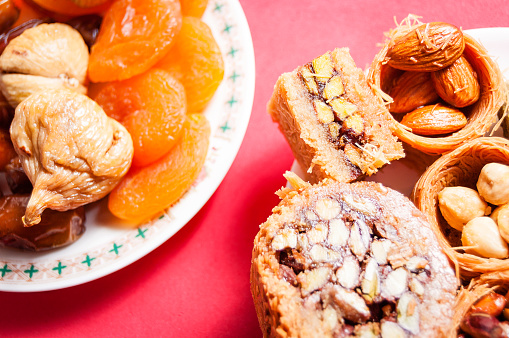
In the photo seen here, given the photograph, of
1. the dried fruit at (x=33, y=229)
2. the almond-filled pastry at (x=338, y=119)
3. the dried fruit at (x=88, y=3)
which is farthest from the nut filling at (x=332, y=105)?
the dried fruit at (x=33, y=229)

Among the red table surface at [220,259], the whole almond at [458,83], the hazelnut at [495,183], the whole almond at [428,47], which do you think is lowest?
the red table surface at [220,259]

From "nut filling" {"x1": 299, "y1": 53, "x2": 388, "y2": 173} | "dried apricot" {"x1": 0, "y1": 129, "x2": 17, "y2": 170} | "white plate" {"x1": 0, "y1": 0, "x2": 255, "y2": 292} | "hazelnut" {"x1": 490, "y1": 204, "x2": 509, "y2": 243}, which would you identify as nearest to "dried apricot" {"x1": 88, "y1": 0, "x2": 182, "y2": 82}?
"white plate" {"x1": 0, "y1": 0, "x2": 255, "y2": 292}

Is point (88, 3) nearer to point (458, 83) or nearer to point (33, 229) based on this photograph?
point (33, 229)

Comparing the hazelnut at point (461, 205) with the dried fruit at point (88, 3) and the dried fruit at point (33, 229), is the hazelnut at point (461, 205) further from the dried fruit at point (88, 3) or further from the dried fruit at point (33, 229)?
the dried fruit at point (88, 3)

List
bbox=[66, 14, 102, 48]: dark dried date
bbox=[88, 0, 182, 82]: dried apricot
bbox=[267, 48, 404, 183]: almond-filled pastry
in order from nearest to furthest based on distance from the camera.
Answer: bbox=[267, 48, 404, 183]: almond-filled pastry → bbox=[88, 0, 182, 82]: dried apricot → bbox=[66, 14, 102, 48]: dark dried date

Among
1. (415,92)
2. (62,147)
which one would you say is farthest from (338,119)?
(62,147)

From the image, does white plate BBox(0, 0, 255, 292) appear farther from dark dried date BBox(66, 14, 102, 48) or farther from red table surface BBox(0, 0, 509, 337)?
dark dried date BBox(66, 14, 102, 48)
